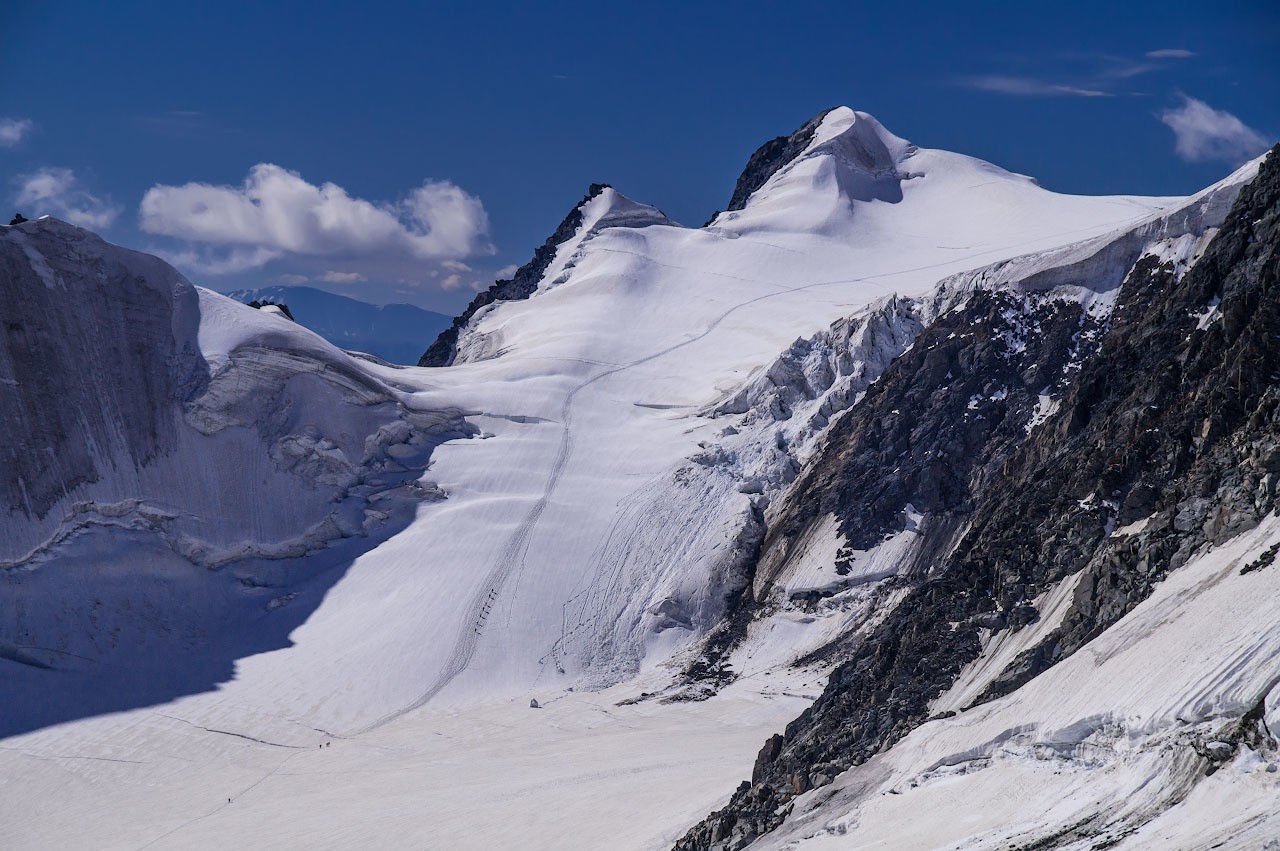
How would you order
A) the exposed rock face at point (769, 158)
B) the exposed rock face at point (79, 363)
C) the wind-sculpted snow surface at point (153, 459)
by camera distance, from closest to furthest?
the wind-sculpted snow surface at point (153, 459), the exposed rock face at point (79, 363), the exposed rock face at point (769, 158)

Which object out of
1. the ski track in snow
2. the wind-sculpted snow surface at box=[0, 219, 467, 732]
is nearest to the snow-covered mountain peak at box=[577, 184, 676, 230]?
the ski track in snow

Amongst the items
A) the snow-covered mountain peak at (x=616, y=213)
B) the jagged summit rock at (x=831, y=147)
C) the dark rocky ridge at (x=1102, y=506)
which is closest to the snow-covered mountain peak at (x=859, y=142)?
the jagged summit rock at (x=831, y=147)

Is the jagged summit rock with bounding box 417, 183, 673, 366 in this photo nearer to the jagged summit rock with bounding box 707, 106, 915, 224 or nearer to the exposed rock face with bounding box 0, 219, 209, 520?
the jagged summit rock with bounding box 707, 106, 915, 224

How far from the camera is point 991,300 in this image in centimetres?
5606

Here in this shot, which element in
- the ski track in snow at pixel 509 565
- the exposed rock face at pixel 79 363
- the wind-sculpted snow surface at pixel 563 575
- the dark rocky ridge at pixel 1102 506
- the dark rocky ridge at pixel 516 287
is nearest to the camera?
the dark rocky ridge at pixel 1102 506

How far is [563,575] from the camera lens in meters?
56.2

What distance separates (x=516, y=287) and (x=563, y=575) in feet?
170

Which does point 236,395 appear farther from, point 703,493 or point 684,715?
point 684,715

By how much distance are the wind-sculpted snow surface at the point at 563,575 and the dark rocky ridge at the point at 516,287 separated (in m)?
24.4

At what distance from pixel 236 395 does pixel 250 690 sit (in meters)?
16.7

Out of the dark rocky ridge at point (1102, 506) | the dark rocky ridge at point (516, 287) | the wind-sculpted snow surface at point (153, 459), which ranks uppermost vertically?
the dark rocky ridge at point (516, 287)

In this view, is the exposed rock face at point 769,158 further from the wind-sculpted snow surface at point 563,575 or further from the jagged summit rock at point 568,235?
the wind-sculpted snow surface at point 563,575

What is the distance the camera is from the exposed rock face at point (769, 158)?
11094 centimetres

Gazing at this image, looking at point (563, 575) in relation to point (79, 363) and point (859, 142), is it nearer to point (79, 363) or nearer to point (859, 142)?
point (79, 363)
